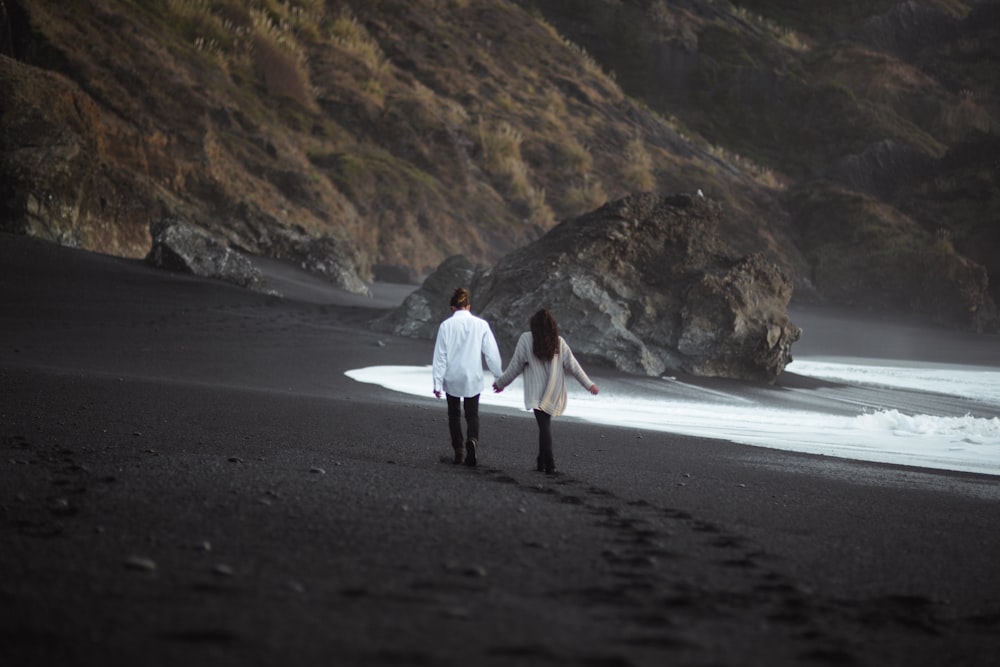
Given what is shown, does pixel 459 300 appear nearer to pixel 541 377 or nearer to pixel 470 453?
pixel 541 377

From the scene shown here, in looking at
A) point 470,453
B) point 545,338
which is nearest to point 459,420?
point 470,453

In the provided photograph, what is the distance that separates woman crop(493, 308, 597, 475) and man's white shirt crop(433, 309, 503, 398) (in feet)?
0.60

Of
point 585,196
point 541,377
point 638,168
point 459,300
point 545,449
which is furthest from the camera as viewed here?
point 638,168

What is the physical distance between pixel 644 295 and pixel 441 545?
1315 cm

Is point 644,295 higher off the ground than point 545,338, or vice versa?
point 644,295

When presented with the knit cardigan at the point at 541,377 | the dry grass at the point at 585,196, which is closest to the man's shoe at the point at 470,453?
the knit cardigan at the point at 541,377

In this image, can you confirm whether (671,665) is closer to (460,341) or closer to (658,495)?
(658,495)

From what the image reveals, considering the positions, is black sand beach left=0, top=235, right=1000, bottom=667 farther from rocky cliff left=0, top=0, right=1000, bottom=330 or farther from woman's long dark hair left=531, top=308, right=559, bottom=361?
rocky cliff left=0, top=0, right=1000, bottom=330

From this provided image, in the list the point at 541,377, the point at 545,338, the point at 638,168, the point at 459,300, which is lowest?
the point at 541,377

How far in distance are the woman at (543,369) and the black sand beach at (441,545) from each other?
0.45m

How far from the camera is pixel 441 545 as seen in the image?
171 inches

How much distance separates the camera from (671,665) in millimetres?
3023

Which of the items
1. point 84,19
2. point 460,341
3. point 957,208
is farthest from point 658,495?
point 957,208

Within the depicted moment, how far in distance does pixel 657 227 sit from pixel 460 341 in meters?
10.8
